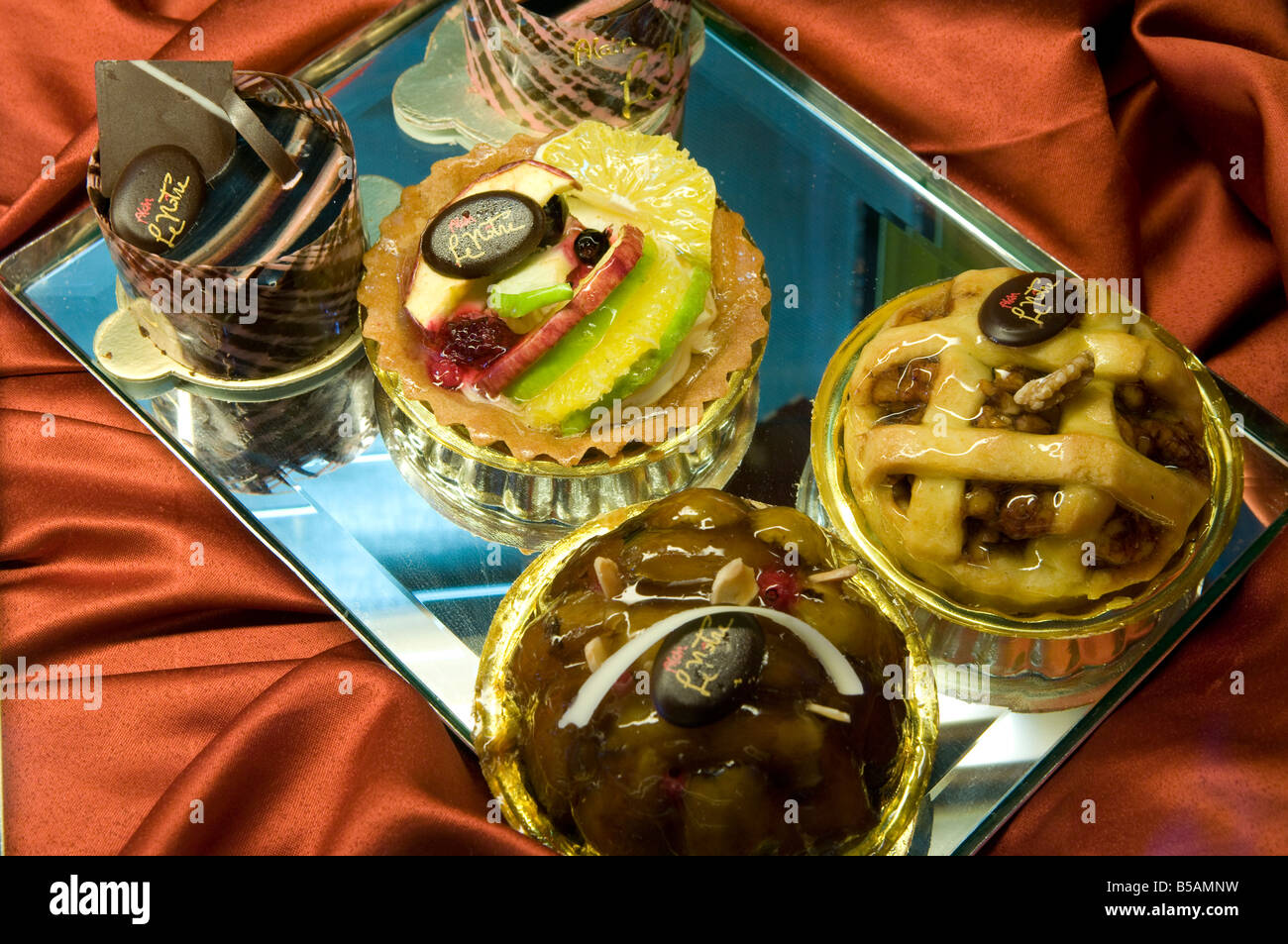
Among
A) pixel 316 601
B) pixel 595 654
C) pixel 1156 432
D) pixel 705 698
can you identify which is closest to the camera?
pixel 705 698

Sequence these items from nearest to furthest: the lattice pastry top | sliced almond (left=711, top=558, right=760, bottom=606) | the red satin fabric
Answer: sliced almond (left=711, top=558, right=760, bottom=606)
the lattice pastry top
the red satin fabric

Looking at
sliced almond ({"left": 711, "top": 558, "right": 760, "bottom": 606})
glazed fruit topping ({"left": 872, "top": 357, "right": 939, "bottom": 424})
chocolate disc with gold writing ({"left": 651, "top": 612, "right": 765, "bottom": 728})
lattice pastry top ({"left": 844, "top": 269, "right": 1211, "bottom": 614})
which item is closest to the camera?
chocolate disc with gold writing ({"left": 651, "top": 612, "right": 765, "bottom": 728})

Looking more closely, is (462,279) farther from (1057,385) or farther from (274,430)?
(1057,385)

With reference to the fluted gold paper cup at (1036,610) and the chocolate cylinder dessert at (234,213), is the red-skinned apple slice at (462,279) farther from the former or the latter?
the fluted gold paper cup at (1036,610)

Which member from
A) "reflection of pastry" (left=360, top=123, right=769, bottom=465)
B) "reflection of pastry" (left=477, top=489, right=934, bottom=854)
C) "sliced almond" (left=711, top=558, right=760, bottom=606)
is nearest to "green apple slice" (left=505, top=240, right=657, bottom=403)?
"reflection of pastry" (left=360, top=123, right=769, bottom=465)

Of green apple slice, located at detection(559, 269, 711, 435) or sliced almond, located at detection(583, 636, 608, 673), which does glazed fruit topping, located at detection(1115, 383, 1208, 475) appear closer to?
green apple slice, located at detection(559, 269, 711, 435)

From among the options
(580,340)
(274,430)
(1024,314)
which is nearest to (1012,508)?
(1024,314)
